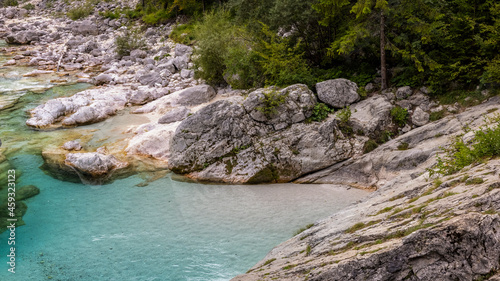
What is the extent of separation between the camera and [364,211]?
8.12m

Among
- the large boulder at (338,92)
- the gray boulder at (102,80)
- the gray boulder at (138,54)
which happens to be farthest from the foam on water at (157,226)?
the gray boulder at (138,54)

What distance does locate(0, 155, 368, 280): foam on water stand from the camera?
10367mm

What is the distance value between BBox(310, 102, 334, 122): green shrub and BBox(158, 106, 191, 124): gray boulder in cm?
765

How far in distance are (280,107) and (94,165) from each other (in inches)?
351

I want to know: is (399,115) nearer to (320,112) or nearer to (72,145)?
(320,112)

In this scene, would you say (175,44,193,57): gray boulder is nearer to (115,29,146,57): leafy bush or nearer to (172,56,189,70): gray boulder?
(172,56,189,70): gray boulder

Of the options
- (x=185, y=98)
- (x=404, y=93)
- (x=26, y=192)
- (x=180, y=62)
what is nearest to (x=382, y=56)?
(x=404, y=93)

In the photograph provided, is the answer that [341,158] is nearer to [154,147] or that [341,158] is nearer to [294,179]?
[294,179]

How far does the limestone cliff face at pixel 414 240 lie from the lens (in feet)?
15.7

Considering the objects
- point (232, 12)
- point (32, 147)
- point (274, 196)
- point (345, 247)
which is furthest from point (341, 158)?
point (232, 12)

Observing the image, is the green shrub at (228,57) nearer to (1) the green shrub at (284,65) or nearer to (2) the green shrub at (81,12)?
(1) the green shrub at (284,65)

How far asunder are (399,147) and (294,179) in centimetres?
444

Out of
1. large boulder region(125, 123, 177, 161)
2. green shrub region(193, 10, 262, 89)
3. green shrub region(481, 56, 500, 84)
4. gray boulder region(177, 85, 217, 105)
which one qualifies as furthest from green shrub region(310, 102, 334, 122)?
gray boulder region(177, 85, 217, 105)

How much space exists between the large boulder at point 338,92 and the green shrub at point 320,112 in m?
0.54
